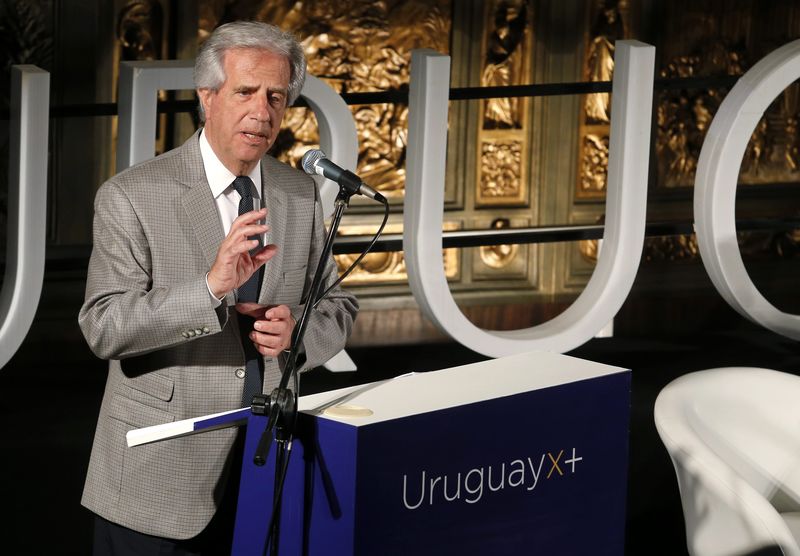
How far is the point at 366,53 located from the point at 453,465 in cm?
498

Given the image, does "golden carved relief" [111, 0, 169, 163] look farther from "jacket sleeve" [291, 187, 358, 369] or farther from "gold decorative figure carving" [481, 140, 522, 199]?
"jacket sleeve" [291, 187, 358, 369]

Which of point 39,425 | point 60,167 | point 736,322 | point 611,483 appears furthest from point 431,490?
point 736,322

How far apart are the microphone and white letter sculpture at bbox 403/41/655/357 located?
2.48 m

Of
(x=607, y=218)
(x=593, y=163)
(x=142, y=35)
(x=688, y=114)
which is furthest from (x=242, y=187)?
(x=688, y=114)

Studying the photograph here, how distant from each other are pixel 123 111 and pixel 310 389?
1.38m

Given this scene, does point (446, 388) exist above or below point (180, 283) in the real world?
below

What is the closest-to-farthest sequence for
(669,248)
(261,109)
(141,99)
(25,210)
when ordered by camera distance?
(261,109) < (25,210) < (141,99) < (669,248)

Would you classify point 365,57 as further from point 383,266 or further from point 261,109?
point 261,109

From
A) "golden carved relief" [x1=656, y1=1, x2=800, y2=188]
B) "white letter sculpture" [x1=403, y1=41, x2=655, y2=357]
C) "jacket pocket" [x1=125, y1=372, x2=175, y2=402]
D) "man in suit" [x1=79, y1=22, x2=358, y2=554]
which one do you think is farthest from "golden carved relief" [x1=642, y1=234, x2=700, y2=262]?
"jacket pocket" [x1=125, y1=372, x2=175, y2=402]

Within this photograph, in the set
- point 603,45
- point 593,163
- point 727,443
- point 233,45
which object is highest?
point 603,45

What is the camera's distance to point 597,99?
274 inches

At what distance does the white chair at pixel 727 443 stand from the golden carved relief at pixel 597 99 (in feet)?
12.3

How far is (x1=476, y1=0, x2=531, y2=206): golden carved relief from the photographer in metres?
6.76

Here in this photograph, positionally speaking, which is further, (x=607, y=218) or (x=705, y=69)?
(x=705, y=69)
